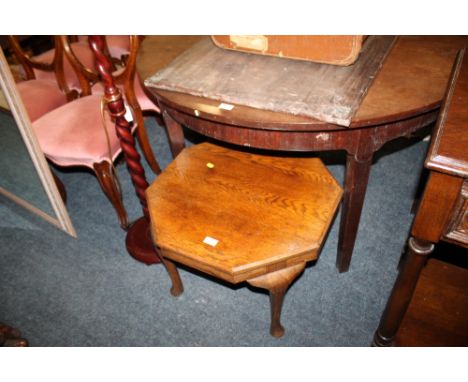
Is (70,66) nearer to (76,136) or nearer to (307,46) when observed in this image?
(76,136)

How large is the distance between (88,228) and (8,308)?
52cm

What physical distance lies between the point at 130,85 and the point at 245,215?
961mm

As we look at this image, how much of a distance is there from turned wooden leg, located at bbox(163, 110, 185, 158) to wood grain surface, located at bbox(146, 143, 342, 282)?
0.24 ft

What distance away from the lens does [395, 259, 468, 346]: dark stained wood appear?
1420 mm

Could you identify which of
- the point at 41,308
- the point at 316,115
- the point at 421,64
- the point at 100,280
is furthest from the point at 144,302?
the point at 421,64

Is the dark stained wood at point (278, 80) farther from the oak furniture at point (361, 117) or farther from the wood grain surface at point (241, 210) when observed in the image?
the wood grain surface at point (241, 210)

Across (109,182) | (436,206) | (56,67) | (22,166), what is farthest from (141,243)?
(436,206)

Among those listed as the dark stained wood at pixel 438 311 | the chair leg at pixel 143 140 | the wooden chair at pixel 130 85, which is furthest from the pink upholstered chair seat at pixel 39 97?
the dark stained wood at pixel 438 311

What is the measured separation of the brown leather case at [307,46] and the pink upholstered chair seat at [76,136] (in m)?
0.75

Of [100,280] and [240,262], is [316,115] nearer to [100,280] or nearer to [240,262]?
[240,262]

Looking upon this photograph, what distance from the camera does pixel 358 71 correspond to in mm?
1309

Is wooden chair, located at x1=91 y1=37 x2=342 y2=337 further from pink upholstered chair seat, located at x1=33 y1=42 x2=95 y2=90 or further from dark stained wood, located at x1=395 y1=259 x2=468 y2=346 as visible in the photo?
pink upholstered chair seat, located at x1=33 y1=42 x2=95 y2=90
